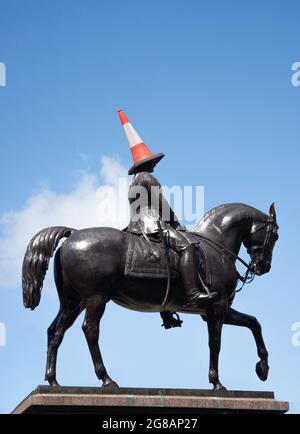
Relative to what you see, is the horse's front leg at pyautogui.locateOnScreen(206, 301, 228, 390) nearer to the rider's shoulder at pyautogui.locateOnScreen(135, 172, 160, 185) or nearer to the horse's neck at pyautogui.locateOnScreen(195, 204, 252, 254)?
the horse's neck at pyautogui.locateOnScreen(195, 204, 252, 254)

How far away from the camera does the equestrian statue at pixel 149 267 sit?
64.8ft

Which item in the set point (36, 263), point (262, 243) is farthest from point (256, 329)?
point (36, 263)

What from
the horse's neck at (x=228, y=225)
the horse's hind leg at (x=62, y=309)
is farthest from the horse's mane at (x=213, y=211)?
the horse's hind leg at (x=62, y=309)

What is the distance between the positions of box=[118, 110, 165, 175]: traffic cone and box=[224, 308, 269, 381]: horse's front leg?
3.19m

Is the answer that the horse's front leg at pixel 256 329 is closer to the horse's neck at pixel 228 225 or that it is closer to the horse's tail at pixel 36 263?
the horse's neck at pixel 228 225

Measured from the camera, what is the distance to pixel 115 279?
19938mm

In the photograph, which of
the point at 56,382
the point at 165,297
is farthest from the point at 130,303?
the point at 56,382

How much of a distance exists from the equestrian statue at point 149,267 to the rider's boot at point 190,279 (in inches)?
0.7

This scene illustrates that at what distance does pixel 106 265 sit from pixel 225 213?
115 inches

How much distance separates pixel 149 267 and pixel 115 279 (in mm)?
667
